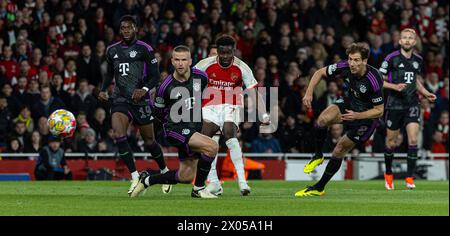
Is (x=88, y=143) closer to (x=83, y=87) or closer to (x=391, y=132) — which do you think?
(x=83, y=87)

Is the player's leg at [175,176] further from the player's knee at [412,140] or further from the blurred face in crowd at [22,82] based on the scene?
the blurred face in crowd at [22,82]

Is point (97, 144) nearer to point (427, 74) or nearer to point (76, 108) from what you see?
point (76, 108)

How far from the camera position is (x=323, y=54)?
2634cm

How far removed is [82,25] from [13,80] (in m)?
2.19

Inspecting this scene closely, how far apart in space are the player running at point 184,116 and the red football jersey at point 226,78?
159 centimetres

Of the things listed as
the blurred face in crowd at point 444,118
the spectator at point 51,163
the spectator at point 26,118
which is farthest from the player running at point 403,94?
the spectator at point 26,118

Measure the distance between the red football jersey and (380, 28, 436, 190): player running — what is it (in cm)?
325

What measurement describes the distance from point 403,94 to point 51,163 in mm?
7156

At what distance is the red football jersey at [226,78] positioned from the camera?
16047 mm

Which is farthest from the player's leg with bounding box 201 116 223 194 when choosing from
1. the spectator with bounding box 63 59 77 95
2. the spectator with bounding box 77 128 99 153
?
the spectator with bounding box 63 59 77 95

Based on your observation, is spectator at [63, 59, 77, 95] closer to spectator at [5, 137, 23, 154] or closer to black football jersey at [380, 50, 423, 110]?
spectator at [5, 137, 23, 154]

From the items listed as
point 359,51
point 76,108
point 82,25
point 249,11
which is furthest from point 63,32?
point 359,51

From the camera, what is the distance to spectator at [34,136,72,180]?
2152 cm

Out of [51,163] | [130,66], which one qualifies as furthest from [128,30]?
[51,163]
